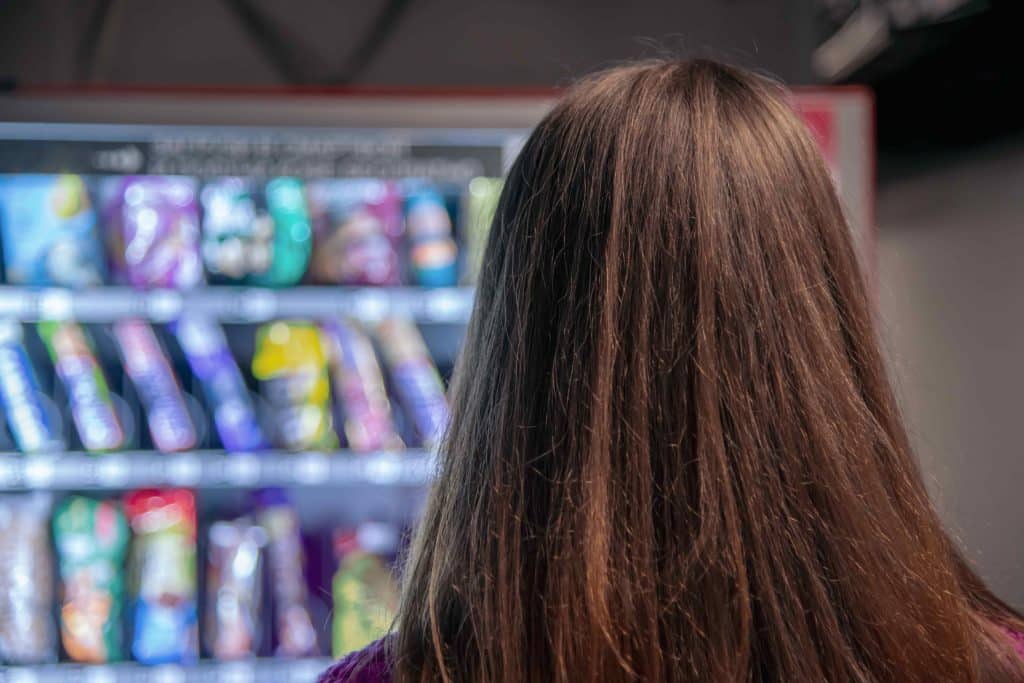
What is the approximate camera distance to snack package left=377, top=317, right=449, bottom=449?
1386mm

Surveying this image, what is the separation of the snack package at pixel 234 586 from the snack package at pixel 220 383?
0.13 meters

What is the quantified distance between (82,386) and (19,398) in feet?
0.28

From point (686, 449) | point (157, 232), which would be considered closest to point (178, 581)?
point (157, 232)

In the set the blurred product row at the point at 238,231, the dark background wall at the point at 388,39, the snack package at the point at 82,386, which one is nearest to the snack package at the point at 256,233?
the blurred product row at the point at 238,231

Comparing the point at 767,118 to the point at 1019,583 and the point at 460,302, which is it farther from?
the point at 1019,583

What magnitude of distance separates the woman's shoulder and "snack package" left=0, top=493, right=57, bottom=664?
82 cm

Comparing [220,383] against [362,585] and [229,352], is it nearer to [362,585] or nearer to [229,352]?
[229,352]

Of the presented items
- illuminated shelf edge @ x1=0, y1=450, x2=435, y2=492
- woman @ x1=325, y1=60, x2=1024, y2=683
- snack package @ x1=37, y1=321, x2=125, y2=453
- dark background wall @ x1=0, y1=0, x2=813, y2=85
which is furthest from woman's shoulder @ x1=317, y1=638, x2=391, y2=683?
dark background wall @ x1=0, y1=0, x2=813, y2=85

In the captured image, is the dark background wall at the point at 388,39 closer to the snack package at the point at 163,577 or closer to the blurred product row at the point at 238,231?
the blurred product row at the point at 238,231

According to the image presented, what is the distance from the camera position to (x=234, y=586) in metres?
1.36

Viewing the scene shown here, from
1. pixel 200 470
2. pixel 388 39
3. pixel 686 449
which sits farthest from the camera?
pixel 388 39

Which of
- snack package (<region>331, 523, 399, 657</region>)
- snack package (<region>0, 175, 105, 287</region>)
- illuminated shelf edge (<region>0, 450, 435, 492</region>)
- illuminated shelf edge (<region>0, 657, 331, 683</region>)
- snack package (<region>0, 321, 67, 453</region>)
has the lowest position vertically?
illuminated shelf edge (<region>0, 657, 331, 683</region>)

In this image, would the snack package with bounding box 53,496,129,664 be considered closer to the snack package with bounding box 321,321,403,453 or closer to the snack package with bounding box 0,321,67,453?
the snack package with bounding box 0,321,67,453

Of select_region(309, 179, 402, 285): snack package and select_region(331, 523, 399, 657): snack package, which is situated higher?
select_region(309, 179, 402, 285): snack package
